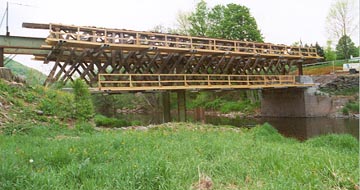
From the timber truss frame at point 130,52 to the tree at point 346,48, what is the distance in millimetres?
22808

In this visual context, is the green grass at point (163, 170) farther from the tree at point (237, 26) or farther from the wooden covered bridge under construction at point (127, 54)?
the tree at point (237, 26)

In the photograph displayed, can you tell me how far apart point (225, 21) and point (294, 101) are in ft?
47.8

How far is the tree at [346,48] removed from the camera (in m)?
44.1

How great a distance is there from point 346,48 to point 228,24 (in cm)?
1849

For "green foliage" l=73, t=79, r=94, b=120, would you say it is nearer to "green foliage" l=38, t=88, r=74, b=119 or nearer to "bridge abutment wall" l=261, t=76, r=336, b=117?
"green foliage" l=38, t=88, r=74, b=119

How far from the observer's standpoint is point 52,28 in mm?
15578

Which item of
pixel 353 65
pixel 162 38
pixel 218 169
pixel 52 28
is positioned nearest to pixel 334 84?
pixel 353 65

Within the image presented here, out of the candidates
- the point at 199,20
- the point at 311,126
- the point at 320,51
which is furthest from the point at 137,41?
the point at 320,51

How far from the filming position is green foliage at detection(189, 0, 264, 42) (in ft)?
132

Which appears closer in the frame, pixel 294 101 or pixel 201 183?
pixel 201 183

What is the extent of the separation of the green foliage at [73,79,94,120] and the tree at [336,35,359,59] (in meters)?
41.7

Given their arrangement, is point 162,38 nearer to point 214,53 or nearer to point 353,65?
point 214,53

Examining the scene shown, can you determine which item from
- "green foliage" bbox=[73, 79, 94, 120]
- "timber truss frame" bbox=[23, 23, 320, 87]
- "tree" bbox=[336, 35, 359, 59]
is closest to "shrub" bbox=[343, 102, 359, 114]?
"timber truss frame" bbox=[23, 23, 320, 87]

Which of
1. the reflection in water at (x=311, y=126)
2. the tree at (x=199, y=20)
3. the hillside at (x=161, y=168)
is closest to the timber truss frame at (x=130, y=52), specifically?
the reflection in water at (x=311, y=126)
